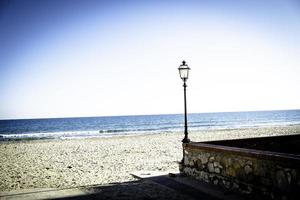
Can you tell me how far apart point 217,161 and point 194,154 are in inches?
49.0

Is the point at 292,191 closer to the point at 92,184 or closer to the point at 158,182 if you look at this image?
the point at 158,182

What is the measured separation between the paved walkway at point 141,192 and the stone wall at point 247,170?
35 cm

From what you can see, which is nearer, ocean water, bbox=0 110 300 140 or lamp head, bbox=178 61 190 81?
lamp head, bbox=178 61 190 81

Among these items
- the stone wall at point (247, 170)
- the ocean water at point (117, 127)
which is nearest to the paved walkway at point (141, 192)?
the stone wall at point (247, 170)

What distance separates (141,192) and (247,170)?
2801mm

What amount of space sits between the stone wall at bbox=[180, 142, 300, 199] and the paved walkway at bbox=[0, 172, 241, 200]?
0.35 metres

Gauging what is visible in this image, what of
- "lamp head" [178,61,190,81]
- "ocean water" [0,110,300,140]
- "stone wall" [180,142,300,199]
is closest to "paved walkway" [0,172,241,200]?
"stone wall" [180,142,300,199]

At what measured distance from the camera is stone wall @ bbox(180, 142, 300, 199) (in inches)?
222

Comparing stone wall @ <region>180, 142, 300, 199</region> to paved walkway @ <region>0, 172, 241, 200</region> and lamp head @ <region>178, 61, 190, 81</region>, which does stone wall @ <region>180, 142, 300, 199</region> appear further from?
lamp head @ <region>178, 61, 190, 81</region>

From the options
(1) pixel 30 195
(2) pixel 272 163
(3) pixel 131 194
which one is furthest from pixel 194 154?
(1) pixel 30 195

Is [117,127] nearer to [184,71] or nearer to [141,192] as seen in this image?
[184,71]

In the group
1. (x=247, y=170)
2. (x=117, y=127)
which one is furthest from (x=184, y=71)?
(x=117, y=127)

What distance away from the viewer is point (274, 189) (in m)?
6.00

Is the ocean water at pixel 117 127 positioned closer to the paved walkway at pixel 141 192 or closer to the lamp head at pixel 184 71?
the lamp head at pixel 184 71
